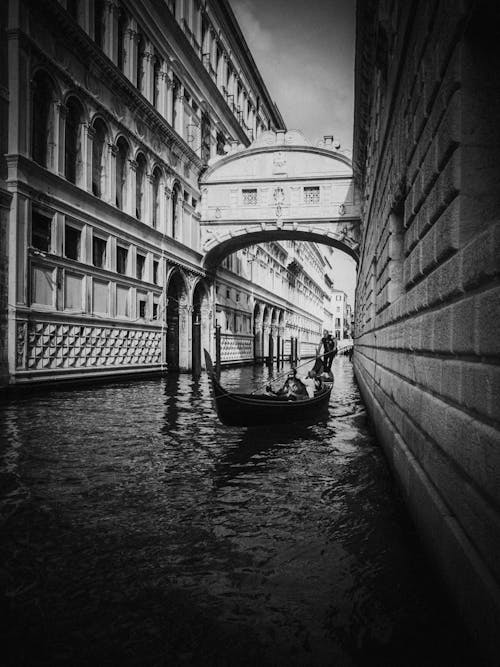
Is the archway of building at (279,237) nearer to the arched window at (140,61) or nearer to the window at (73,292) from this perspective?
the arched window at (140,61)

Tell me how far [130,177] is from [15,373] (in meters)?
7.12

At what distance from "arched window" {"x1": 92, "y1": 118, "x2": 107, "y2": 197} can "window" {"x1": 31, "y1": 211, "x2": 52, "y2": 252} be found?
234 cm

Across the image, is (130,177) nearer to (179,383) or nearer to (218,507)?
(179,383)

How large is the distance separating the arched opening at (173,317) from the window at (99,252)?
498 centimetres

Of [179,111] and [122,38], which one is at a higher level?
[122,38]

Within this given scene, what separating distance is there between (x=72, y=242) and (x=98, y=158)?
264 cm

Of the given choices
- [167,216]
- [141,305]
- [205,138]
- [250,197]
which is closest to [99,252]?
[141,305]

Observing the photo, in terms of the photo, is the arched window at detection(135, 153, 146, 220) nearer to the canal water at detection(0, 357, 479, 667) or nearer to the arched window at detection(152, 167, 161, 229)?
the arched window at detection(152, 167, 161, 229)

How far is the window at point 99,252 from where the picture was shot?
13094 mm

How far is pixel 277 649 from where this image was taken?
1.96 m

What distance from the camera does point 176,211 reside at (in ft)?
59.8

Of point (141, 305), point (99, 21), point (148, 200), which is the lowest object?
point (141, 305)

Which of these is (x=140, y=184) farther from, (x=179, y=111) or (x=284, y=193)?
(x=284, y=193)

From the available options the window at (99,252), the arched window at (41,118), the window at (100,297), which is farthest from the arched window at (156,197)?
the arched window at (41,118)
